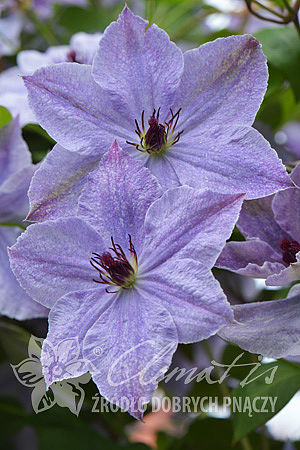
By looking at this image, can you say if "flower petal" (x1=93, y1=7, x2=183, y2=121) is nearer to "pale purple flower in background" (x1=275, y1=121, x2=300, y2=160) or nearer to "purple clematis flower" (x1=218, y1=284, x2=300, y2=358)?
"purple clematis flower" (x1=218, y1=284, x2=300, y2=358)

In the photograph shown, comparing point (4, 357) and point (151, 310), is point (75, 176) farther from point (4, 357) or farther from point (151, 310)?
point (4, 357)

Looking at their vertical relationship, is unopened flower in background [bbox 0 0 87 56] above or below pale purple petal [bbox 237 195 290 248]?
below

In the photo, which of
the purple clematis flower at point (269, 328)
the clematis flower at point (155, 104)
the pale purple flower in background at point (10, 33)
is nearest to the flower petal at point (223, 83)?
the clematis flower at point (155, 104)

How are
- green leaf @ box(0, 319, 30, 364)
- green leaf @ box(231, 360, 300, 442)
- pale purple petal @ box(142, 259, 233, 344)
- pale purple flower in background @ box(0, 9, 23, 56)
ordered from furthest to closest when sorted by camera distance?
pale purple flower in background @ box(0, 9, 23, 56), green leaf @ box(0, 319, 30, 364), green leaf @ box(231, 360, 300, 442), pale purple petal @ box(142, 259, 233, 344)

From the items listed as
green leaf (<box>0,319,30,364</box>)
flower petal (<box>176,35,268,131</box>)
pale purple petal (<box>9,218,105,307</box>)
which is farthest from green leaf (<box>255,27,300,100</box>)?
green leaf (<box>0,319,30,364</box>)

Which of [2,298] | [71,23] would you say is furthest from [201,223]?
[71,23]
